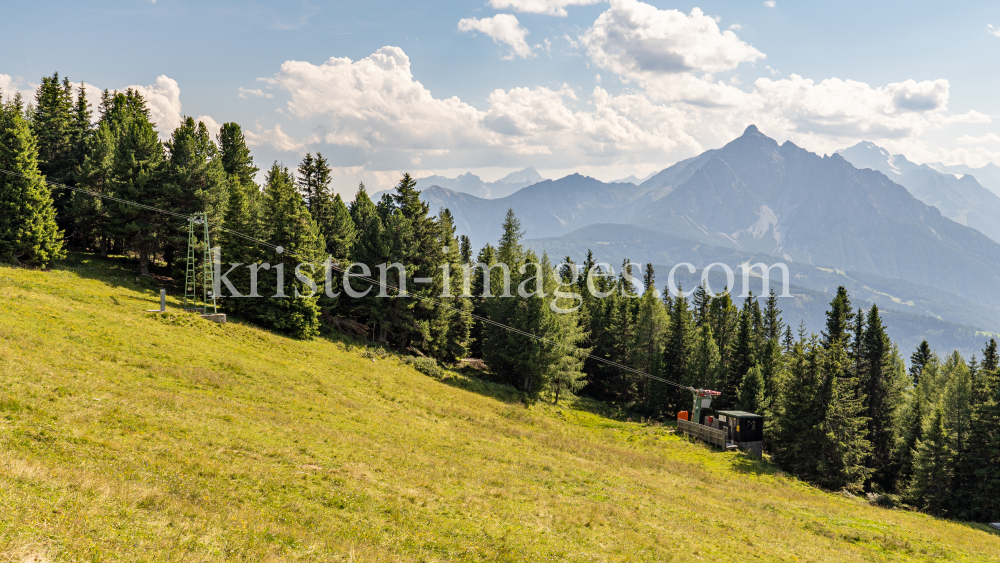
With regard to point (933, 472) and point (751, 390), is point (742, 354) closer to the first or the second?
point (751, 390)

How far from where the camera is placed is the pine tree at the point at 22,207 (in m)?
39.0

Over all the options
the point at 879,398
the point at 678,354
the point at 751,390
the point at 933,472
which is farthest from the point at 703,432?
the point at 879,398

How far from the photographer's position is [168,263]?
5531cm

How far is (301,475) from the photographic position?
16844mm

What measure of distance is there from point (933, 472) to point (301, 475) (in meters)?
51.5

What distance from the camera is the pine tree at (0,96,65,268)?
3903 cm

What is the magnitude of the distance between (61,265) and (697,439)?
6212 centimetres

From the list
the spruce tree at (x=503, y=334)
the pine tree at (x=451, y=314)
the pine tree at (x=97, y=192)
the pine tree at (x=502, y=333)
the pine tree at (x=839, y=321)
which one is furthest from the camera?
the pine tree at (x=451, y=314)

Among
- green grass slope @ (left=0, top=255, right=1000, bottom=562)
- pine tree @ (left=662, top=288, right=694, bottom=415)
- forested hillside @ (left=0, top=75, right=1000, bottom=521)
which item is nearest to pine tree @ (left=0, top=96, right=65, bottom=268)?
forested hillside @ (left=0, top=75, right=1000, bottom=521)

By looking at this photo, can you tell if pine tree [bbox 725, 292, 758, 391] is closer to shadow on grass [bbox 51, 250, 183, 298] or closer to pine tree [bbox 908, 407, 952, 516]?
pine tree [bbox 908, 407, 952, 516]

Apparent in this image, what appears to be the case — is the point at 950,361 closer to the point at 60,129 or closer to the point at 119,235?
the point at 119,235

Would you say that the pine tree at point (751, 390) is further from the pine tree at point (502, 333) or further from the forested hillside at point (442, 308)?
the pine tree at point (502, 333)

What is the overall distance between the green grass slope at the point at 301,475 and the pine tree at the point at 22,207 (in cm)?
461

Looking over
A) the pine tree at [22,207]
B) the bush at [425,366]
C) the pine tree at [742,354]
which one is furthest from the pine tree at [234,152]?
the pine tree at [742,354]
